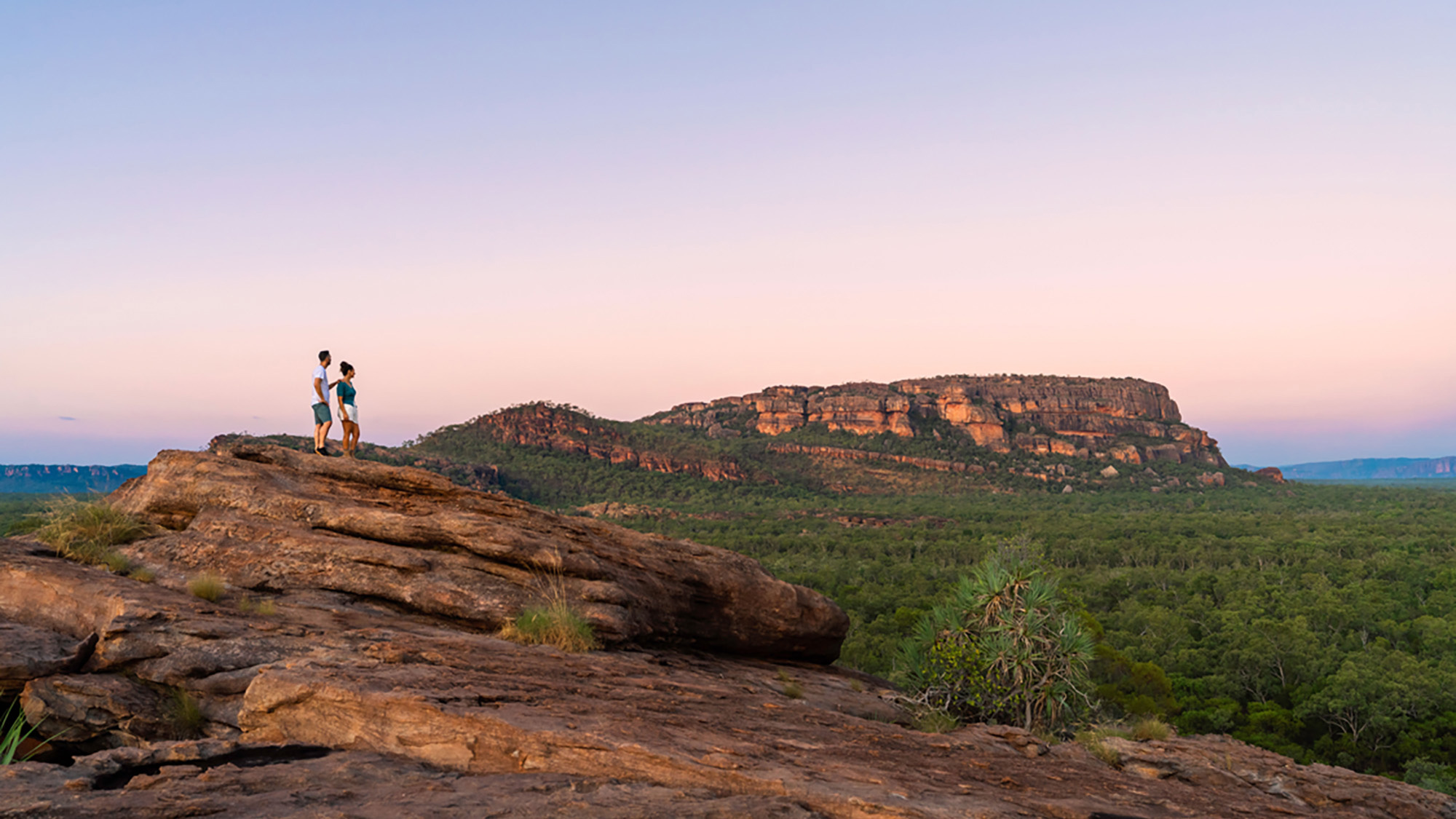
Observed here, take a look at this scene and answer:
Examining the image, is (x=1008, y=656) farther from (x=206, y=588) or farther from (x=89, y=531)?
(x=89, y=531)

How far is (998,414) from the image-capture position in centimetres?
16375

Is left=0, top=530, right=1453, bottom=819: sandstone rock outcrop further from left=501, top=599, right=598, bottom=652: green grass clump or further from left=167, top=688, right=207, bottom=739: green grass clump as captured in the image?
left=501, top=599, right=598, bottom=652: green grass clump

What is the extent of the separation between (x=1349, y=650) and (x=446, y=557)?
154 feet

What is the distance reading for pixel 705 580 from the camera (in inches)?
532

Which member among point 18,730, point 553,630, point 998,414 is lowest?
point 18,730

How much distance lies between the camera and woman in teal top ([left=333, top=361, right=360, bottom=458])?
13922 millimetres

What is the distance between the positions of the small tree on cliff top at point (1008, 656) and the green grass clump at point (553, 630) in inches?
241

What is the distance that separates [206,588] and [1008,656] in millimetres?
11788

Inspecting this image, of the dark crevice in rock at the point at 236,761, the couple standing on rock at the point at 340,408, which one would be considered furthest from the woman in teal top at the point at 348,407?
the dark crevice in rock at the point at 236,761

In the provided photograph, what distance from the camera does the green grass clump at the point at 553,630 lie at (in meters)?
9.63

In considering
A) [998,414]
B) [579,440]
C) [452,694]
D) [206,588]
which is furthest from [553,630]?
[998,414]

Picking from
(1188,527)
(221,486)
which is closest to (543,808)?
(221,486)

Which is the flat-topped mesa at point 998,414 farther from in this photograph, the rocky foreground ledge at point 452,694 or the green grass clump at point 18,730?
the green grass clump at point 18,730

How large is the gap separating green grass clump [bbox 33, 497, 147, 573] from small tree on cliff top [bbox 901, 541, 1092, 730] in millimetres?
12361
